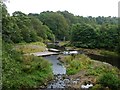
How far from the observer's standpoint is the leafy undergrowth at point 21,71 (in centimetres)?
1851

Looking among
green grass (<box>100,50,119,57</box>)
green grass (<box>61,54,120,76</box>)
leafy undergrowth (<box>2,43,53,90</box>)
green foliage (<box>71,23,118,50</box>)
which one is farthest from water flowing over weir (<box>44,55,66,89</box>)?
green foliage (<box>71,23,118,50</box>)

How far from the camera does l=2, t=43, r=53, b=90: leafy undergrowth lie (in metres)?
18.5

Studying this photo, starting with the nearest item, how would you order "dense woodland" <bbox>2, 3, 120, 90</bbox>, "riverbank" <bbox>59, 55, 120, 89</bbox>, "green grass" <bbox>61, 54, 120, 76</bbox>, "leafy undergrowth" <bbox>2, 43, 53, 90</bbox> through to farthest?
"leafy undergrowth" <bbox>2, 43, 53, 90</bbox> < "dense woodland" <bbox>2, 3, 120, 90</bbox> < "riverbank" <bbox>59, 55, 120, 89</bbox> < "green grass" <bbox>61, 54, 120, 76</bbox>

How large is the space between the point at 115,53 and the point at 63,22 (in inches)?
1342

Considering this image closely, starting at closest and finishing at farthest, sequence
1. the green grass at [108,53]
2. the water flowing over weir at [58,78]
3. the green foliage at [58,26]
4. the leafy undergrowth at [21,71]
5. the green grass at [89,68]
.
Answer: the leafy undergrowth at [21,71] < the water flowing over weir at [58,78] < the green grass at [89,68] < the green grass at [108,53] < the green foliage at [58,26]

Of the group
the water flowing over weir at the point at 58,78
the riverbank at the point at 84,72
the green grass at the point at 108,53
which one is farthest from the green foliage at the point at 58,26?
the water flowing over weir at the point at 58,78

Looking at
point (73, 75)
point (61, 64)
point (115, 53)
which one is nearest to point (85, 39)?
point (115, 53)

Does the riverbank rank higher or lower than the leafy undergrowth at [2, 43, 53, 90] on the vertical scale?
lower

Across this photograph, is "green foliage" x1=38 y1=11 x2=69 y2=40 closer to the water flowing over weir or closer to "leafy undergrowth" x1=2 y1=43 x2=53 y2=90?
the water flowing over weir

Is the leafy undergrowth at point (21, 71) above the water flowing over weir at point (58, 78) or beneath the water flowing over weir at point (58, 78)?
above

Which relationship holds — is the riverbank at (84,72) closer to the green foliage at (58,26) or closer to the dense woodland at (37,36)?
the dense woodland at (37,36)

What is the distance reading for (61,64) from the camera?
33.2m

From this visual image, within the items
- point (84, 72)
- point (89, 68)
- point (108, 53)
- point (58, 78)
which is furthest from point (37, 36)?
point (58, 78)

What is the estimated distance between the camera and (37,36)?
196ft
